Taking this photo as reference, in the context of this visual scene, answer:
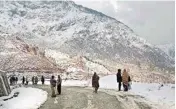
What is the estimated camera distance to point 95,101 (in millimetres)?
30891

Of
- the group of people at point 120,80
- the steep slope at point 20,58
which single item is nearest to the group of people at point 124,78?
the group of people at point 120,80

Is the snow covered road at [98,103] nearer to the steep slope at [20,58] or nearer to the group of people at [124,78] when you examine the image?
the group of people at [124,78]

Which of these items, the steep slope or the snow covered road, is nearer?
the snow covered road

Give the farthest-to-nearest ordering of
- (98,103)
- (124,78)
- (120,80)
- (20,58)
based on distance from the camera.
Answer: (20,58), (120,80), (124,78), (98,103)

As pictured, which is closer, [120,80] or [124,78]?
[124,78]

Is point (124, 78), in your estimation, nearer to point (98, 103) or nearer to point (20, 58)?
point (98, 103)

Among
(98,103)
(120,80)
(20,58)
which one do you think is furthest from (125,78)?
(20,58)

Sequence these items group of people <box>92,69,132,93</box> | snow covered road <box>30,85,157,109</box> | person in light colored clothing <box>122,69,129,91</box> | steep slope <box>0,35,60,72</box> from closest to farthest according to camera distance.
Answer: snow covered road <box>30,85,157,109</box> → person in light colored clothing <box>122,69,129,91</box> → group of people <box>92,69,132,93</box> → steep slope <box>0,35,60,72</box>

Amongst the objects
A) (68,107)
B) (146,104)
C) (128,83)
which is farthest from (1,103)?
(128,83)

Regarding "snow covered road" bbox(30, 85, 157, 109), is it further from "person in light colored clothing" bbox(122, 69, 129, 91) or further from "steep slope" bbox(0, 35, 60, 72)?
"steep slope" bbox(0, 35, 60, 72)

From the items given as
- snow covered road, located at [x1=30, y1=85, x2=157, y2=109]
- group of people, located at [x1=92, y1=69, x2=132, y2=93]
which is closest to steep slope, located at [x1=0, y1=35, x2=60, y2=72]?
group of people, located at [x1=92, y1=69, x2=132, y2=93]

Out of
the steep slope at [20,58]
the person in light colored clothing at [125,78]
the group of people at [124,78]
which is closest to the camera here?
the person in light colored clothing at [125,78]

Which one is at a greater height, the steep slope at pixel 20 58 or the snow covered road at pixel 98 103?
the steep slope at pixel 20 58

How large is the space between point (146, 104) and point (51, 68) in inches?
4815
